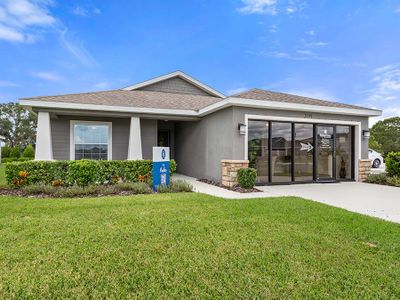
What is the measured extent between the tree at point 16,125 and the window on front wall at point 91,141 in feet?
125

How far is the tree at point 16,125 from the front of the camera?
1649 inches

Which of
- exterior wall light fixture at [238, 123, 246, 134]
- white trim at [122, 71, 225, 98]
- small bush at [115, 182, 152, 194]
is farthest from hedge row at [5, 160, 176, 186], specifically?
white trim at [122, 71, 225, 98]

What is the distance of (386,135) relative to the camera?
38.5 metres

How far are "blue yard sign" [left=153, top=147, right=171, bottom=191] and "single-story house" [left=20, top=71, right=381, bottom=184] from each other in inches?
97.8

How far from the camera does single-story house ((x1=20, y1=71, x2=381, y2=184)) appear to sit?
9.59 meters

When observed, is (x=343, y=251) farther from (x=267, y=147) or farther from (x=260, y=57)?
(x=260, y=57)

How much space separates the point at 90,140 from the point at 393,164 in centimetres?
1375

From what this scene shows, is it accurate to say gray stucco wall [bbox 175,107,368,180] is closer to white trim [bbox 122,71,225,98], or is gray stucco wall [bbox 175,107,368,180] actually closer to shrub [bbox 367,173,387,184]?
shrub [bbox 367,173,387,184]

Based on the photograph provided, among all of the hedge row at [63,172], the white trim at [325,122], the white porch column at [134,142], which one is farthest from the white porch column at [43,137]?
the white trim at [325,122]

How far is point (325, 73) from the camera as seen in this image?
15.3 m

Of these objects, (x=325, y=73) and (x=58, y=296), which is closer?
(x=58, y=296)

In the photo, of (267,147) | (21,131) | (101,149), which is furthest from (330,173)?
(21,131)

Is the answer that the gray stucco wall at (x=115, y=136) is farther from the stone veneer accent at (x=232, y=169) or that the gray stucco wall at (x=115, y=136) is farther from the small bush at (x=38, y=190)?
the stone veneer accent at (x=232, y=169)

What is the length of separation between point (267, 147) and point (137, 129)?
574cm
